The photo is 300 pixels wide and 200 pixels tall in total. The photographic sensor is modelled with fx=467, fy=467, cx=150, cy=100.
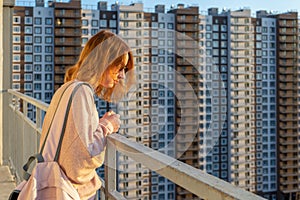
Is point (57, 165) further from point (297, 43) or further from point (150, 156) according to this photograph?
point (297, 43)

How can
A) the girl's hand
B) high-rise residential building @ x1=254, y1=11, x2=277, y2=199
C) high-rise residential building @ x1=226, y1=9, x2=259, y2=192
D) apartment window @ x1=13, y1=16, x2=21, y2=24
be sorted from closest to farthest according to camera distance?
the girl's hand < apartment window @ x1=13, y1=16, x2=21, y2=24 < high-rise residential building @ x1=226, y1=9, x2=259, y2=192 < high-rise residential building @ x1=254, y1=11, x2=277, y2=199

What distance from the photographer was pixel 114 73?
927 mm

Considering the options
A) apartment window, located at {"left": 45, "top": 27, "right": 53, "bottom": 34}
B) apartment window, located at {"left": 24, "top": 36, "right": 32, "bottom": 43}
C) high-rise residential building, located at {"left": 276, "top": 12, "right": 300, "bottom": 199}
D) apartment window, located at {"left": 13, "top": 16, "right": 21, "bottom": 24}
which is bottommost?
high-rise residential building, located at {"left": 276, "top": 12, "right": 300, "bottom": 199}

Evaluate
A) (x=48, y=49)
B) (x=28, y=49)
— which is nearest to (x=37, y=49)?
(x=28, y=49)

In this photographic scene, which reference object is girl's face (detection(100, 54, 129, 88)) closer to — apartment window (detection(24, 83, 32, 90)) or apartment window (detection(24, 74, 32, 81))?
apartment window (detection(24, 83, 32, 90))

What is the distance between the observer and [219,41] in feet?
89.9

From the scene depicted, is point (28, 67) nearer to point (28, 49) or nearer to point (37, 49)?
point (28, 49)

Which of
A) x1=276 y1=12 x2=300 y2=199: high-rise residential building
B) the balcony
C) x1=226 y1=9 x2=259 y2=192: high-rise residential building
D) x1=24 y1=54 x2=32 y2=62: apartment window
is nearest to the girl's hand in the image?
the balcony

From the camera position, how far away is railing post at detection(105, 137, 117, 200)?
968 mm

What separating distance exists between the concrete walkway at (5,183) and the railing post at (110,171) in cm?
137

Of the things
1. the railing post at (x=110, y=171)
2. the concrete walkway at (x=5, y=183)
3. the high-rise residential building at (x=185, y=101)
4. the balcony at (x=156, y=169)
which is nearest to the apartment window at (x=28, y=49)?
the concrete walkway at (x=5, y=183)

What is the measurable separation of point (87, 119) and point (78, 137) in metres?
0.04

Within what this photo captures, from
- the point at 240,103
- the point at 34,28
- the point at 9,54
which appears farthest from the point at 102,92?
the point at 240,103

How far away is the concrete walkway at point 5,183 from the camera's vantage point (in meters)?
2.29
